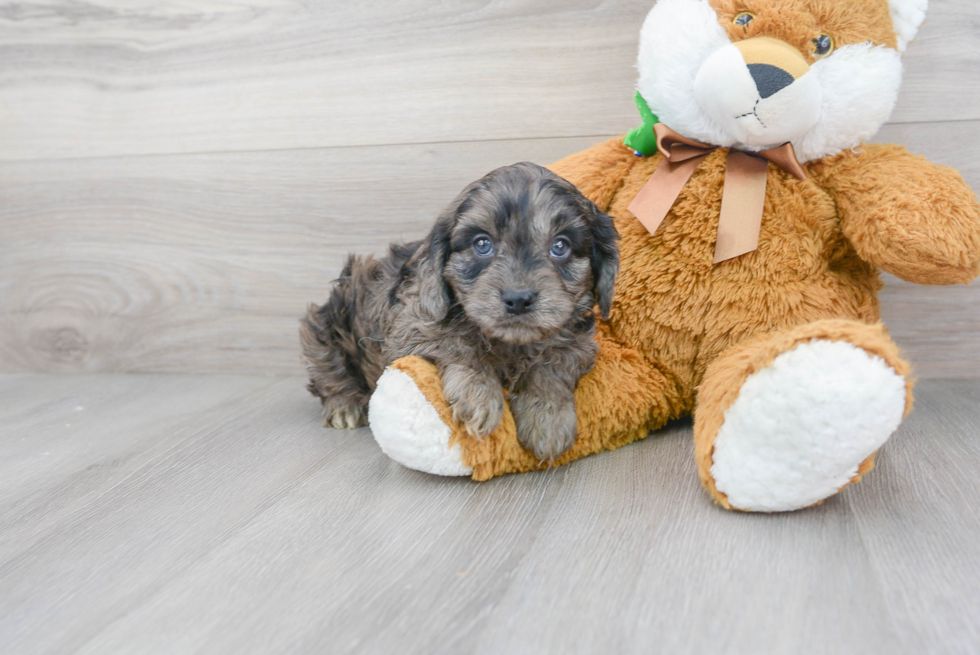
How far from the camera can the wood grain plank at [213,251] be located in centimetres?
255

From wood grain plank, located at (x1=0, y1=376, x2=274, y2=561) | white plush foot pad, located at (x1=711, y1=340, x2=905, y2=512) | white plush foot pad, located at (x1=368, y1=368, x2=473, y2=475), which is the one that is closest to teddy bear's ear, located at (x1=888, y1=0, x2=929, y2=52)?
white plush foot pad, located at (x1=711, y1=340, x2=905, y2=512)

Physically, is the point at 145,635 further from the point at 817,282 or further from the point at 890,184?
the point at 890,184

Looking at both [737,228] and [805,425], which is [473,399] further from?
[737,228]

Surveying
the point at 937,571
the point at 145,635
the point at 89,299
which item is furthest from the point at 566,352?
the point at 89,299

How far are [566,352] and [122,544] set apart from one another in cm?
108

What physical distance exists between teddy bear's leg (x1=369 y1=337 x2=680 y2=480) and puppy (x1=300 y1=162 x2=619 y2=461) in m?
0.04

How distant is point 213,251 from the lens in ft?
9.37

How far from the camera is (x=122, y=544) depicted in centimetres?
154

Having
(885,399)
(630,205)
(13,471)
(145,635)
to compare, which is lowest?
(13,471)

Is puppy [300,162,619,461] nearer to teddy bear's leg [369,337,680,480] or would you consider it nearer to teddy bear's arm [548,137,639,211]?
teddy bear's leg [369,337,680,480]

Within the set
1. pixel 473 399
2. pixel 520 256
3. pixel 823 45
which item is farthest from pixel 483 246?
pixel 823 45

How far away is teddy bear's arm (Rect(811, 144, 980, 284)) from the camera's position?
5.50 feet

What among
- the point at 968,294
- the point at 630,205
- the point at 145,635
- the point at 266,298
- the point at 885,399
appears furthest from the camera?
the point at 266,298

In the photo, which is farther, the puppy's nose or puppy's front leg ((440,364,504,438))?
puppy's front leg ((440,364,504,438))
